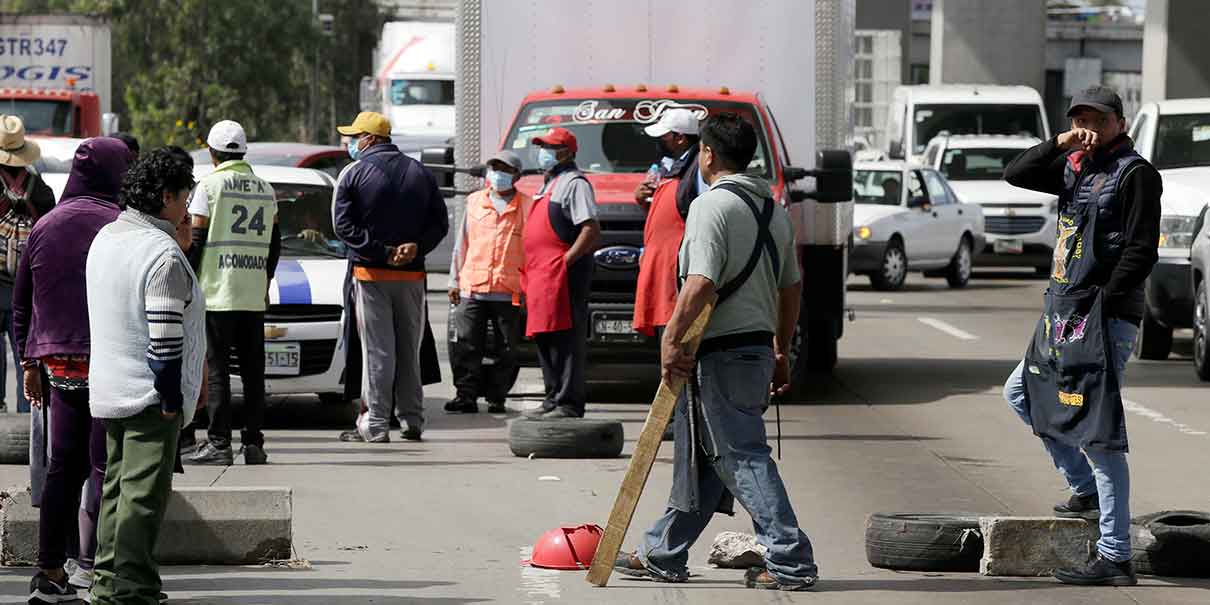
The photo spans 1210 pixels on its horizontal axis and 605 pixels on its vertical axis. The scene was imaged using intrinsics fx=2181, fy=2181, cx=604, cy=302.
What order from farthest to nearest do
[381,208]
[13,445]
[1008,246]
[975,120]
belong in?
1. [975,120]
2. [1008,246]
3. [381,208]
4. [13,445]

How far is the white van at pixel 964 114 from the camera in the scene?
37.1 m

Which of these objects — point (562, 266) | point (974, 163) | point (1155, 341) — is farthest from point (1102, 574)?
point (974, 163)

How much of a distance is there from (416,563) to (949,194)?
75.5 feet

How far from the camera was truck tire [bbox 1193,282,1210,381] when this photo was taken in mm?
16641

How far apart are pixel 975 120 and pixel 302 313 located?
2574cm

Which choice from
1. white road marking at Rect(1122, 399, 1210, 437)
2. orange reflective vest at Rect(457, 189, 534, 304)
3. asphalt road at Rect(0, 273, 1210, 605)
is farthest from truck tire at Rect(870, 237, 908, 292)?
orange reflective vest at Rect(457, 189, 534, 304)

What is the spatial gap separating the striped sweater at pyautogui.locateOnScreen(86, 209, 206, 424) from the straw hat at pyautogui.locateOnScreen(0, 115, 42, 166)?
4.29 metres

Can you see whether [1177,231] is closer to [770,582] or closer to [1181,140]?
[1181,140]

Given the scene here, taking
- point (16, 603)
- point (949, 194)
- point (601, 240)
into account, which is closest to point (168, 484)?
point (16, 603)

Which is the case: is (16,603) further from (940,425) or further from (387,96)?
(387,96)

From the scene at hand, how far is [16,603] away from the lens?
7.73 metres

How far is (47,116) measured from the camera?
1334 inches

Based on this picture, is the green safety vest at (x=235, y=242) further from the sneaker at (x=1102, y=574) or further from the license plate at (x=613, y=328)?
the sneaker at (x=1102, y=574)

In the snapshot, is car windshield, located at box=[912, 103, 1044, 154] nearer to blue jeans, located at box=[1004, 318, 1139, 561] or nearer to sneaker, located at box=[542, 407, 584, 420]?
sneaker, located at box=[542, 407, 584, 420]
